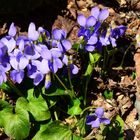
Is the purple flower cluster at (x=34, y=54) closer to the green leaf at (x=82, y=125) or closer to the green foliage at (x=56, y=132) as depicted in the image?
the green foliage at (x=56, y=132)

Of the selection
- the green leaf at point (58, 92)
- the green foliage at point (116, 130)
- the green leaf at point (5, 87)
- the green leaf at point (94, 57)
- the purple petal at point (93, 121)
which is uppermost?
the green leaf at point (94, 57)

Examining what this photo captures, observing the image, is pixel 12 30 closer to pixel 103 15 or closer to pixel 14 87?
pixel 14 87

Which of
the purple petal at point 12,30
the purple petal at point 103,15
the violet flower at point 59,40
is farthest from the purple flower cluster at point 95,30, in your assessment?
the purple petal at point 12,30

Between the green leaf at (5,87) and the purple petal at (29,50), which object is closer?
the purple petal at (29,50)

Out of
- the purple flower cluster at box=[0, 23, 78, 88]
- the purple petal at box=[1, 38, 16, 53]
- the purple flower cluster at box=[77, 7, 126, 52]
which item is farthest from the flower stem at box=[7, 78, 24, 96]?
the purple flower cluster at box=[77, 7, 126, 52]

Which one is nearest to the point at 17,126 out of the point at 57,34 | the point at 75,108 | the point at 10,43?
the point at 75,108

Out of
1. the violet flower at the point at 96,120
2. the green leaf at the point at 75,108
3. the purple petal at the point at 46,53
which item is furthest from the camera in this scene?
the green leaf at the point at 75,108
